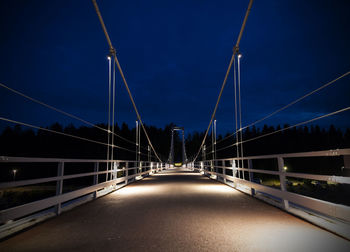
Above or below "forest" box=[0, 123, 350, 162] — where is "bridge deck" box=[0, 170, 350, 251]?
below

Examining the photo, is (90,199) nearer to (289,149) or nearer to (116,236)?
(116,236)

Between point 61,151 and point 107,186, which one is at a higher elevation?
point 61,151

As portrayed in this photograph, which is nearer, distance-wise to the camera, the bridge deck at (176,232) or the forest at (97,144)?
the bridge deck at (176,232)

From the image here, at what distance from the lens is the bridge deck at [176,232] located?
224cm

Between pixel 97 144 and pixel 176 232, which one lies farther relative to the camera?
pixel 97 144

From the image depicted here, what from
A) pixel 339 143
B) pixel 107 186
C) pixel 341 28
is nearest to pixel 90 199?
pixel 107 186

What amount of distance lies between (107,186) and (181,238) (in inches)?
164

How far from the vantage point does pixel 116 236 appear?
2.54 metres

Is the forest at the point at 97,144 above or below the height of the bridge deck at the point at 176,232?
above

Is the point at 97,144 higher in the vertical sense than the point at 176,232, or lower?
higher

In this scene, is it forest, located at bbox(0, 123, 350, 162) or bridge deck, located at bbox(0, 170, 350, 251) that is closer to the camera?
bridge deck, located at bbox(0, 170, 350, 251)

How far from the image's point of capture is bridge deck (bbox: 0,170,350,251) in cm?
224

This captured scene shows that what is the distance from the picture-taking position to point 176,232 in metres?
2.68

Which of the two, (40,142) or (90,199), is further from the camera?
(40,142)
